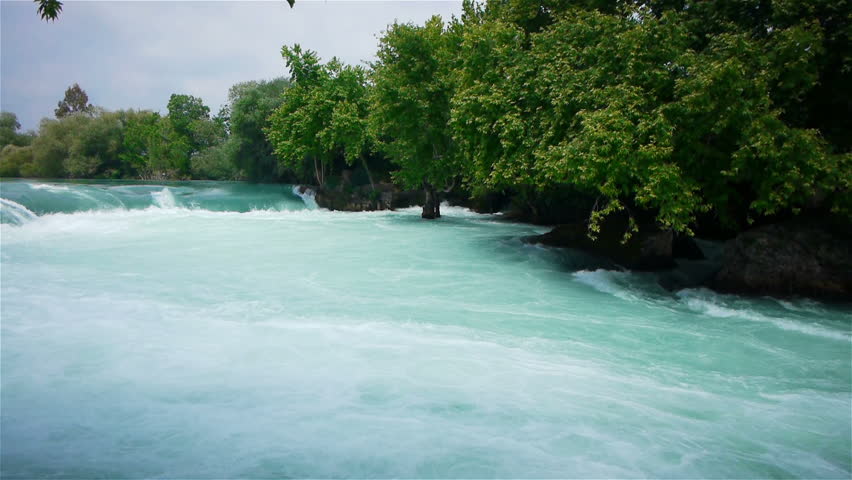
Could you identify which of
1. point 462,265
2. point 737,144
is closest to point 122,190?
point 462,265

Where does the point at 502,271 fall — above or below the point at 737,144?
below

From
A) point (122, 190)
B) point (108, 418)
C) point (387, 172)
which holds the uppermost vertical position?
point (387, 172)

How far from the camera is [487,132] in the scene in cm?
1275

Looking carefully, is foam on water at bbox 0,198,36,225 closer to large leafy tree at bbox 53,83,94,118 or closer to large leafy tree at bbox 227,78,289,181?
large leafy tree at bbox 227,78,289,181

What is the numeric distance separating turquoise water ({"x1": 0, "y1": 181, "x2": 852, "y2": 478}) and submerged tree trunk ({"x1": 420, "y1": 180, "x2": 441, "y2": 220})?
12.8 metres

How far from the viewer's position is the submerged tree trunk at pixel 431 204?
25.0 meters

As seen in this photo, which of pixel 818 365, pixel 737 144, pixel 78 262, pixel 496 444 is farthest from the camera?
pixel 78 262

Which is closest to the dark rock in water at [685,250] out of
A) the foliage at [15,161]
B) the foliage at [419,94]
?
the foliage at [419,94]

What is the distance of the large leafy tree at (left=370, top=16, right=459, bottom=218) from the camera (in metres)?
21.8

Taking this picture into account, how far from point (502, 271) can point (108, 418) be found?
29.1ft

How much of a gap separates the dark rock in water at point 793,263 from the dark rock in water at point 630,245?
2.21 m

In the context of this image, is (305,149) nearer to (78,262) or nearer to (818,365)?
(78,262)

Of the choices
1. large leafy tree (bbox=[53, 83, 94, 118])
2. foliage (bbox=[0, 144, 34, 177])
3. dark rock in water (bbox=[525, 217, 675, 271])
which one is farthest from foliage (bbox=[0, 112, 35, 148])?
dark rock in water (bbox=[525, 217, 675, 271])

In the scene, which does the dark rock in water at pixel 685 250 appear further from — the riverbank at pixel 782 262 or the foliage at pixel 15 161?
the foliage at pixel 15 161
